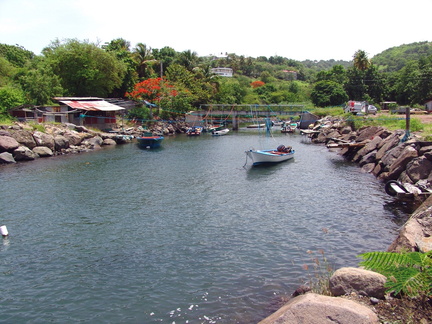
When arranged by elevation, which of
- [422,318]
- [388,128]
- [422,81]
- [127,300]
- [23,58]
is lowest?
[127,300]

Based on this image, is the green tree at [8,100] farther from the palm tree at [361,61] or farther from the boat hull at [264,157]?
the palm tree at [361,61]

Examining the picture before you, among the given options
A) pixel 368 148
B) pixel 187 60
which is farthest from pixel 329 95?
pixel 368 148

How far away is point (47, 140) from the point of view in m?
48.3

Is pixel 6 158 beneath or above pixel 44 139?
beneath

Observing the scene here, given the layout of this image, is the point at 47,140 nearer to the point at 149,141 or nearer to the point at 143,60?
the point at 149,141

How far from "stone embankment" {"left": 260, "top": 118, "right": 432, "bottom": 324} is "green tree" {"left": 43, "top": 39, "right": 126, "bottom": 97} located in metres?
53.2

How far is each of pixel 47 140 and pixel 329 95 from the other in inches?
2741

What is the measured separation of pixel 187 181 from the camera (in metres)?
33.6

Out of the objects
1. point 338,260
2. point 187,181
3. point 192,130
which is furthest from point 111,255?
point 192,130

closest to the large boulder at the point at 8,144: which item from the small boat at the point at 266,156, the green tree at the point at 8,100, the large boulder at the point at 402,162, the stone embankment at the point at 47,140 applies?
the stone embankment at the point at 47,140

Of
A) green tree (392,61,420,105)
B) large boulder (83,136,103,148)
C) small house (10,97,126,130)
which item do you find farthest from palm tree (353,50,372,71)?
large boulder (83,136,103,148)

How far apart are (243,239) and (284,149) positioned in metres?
27.9

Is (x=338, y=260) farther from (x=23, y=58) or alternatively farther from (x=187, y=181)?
(x=23, y=58)

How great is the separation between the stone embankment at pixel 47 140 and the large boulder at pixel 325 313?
41286 millimetres
